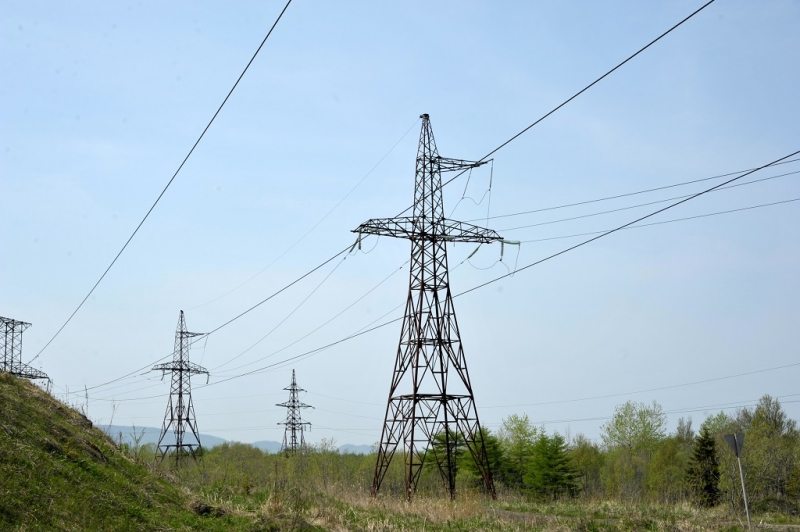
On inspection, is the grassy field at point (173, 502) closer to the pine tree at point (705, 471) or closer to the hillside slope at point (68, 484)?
the hillside slope at point (68, 484)

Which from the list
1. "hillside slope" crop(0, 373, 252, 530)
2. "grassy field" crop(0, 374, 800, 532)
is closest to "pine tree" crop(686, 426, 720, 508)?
"grassy field" crop(0, 374, 800, 532)

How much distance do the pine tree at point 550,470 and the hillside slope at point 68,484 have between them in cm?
5509

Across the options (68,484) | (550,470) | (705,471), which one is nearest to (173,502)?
(68,484)

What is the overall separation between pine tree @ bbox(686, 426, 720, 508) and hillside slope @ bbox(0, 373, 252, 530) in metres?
41.7

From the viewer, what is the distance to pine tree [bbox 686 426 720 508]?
50478 millimetres

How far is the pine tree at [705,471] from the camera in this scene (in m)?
50.5

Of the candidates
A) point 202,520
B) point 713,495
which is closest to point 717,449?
point 713,495

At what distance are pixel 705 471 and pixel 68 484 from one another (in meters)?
49.7

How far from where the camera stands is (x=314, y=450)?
68.6 m

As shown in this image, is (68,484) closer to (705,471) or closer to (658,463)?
(705,471)

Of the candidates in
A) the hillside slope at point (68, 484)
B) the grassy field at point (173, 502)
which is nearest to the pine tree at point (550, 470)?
the grassy field at point (173, 502)

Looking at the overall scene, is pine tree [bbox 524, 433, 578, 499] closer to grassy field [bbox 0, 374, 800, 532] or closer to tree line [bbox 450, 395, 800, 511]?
tree line [bbox 450, 395, 800, 511]

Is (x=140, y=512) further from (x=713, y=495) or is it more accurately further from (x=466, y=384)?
(x=713, y=495)

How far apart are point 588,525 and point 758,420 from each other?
61.9m
